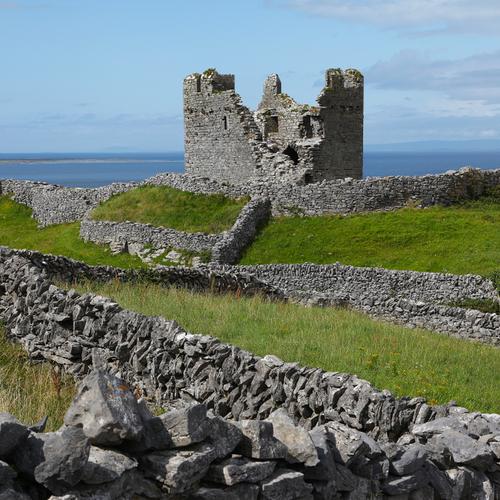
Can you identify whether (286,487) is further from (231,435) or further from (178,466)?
(178,466)

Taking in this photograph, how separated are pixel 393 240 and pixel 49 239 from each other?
18.8 meters

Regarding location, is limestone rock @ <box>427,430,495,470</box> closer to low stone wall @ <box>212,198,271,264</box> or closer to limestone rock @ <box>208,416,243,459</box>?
limestone rock @ <box>208,416,243,459</box>

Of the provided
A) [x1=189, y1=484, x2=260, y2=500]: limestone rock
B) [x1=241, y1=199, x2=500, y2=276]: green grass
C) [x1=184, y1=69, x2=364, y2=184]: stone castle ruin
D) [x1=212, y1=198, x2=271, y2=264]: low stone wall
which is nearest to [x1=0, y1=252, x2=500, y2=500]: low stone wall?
[x1=189, y1=484, x2=260, y2=500]: limestone rock

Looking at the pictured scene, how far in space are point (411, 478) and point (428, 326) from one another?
651 inches

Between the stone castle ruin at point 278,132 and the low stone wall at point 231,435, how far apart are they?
32.7 metres

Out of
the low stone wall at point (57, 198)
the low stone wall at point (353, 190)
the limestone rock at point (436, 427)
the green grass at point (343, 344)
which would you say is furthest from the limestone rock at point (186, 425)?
the low stone wall at point (57, 198)

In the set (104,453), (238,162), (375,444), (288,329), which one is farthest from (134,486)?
(238,162)

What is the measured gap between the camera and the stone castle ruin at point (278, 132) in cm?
4669

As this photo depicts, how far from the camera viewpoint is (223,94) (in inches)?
1912

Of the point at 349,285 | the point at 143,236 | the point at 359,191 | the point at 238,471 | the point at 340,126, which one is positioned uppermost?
the point at 340,126

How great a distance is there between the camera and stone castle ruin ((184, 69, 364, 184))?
4669cm

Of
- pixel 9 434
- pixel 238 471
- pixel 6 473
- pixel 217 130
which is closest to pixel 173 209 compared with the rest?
pixel 217 130

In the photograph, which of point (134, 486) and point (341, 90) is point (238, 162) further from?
point (134, 486)

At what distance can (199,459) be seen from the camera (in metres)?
7.02
